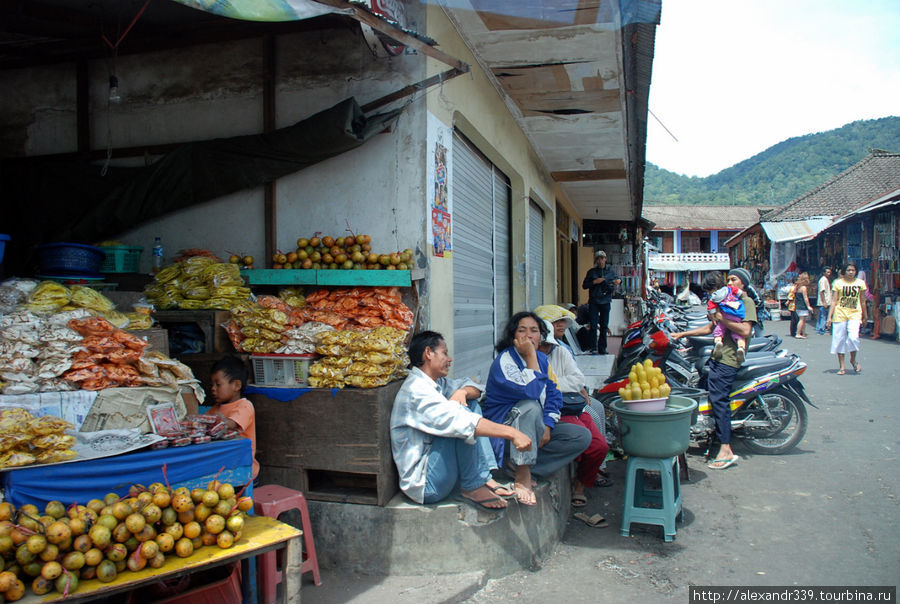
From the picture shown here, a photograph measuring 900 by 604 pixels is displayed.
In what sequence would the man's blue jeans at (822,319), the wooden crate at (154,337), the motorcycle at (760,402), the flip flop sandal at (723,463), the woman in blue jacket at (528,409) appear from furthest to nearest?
the man's blue jeans at (822,319), the motorcycle at (760,402), the flip flop sandal at (723,463), the woman in blue jacket at (528,409), the wooden crate at (154,337)

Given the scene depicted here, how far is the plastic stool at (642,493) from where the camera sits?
157 inches

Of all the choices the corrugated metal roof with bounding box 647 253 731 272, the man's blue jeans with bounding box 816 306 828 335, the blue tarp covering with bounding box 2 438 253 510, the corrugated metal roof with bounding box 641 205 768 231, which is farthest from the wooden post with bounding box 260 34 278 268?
the corrugated metal roof with bounding box 641 205 768 231

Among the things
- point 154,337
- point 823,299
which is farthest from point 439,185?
point 823,299

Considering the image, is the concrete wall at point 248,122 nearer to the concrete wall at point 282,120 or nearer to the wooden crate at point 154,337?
the concrete wall at point 282,120

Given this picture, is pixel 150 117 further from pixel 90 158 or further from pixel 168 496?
pixel 168 496

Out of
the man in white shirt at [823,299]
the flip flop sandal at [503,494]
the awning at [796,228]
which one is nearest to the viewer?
the flip flop sandal at [503,494]

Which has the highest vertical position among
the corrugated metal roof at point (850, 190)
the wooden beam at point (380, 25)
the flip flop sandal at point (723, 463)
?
the corrugated metal roof at point (850, 190)

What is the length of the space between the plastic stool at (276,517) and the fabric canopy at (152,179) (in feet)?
7.39

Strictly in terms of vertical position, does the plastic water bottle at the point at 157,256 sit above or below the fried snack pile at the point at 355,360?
above

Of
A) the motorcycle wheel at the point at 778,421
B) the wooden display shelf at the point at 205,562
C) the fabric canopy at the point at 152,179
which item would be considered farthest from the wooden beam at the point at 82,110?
the motorcycle wheel at the point at 778,421

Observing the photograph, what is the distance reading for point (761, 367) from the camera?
18.9ft

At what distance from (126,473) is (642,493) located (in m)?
3.30

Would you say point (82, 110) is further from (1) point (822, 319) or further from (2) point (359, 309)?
(1) point (822, 319)

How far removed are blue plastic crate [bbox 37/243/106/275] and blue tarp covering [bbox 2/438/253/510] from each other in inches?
75.3
